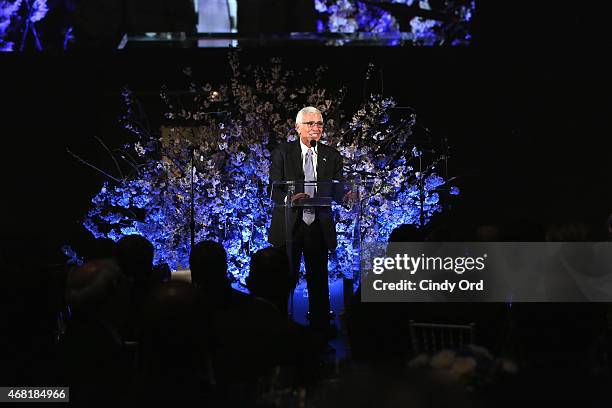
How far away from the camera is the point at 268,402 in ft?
6.95

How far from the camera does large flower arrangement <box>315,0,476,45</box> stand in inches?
256

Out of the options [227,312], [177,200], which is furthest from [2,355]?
[177,200]

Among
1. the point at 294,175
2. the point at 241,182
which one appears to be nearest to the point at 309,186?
the point at 294,175

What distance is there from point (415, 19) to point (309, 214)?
2.75m

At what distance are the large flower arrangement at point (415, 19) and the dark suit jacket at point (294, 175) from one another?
213cm

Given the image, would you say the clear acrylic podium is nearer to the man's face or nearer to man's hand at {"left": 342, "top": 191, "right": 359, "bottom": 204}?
man's hand at {"left": 342, "top": 191, "right": 359, "bottom": 204}

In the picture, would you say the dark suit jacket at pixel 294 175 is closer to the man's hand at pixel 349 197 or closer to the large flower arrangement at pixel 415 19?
the man's hand at pixel 349 197

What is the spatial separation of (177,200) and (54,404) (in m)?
4.14

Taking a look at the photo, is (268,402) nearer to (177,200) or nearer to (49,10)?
(177,200)

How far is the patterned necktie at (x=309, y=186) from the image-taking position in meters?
4.41

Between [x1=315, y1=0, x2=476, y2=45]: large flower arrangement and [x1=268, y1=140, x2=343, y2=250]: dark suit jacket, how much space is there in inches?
83.8

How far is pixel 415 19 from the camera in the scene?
6.55 metres

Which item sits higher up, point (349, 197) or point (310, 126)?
point (310, 126)

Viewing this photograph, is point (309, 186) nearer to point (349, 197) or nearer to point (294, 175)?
point (349, 197)
